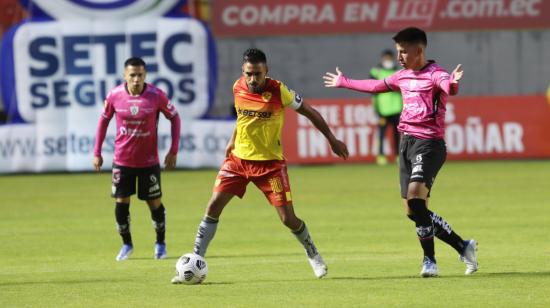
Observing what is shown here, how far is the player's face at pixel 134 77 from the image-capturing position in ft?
43.8

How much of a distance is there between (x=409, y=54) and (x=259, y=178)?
5.55ft

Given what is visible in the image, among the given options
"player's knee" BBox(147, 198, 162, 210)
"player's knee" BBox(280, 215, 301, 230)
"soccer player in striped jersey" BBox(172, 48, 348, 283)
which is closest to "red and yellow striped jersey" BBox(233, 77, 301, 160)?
"soccer player in striped jersey" BBox(172, 48, 348, 283)

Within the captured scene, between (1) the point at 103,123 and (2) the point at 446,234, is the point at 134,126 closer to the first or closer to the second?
(1) the point at 103,123

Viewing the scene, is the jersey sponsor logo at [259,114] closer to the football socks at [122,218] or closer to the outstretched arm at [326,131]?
the outstretched arm at [326,131]

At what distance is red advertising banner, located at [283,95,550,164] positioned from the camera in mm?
27297

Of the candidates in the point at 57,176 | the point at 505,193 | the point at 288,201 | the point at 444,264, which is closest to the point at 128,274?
the point at 288,201

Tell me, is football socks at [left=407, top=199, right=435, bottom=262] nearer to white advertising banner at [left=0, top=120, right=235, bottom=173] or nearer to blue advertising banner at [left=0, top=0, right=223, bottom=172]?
white advertising banner at [left=0, top=120, right=235, bottom=173]

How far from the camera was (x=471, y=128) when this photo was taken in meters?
27.4

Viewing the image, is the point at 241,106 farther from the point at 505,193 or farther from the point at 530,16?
the point at 530,16

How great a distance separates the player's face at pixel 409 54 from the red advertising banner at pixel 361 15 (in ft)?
59.7

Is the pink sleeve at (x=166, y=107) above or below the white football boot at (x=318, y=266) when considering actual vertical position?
above

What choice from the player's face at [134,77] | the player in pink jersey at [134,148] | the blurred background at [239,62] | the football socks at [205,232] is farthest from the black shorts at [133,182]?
the blurred background at [239,62]

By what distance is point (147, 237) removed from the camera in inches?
607

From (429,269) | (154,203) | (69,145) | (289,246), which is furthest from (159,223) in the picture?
(69,145)
